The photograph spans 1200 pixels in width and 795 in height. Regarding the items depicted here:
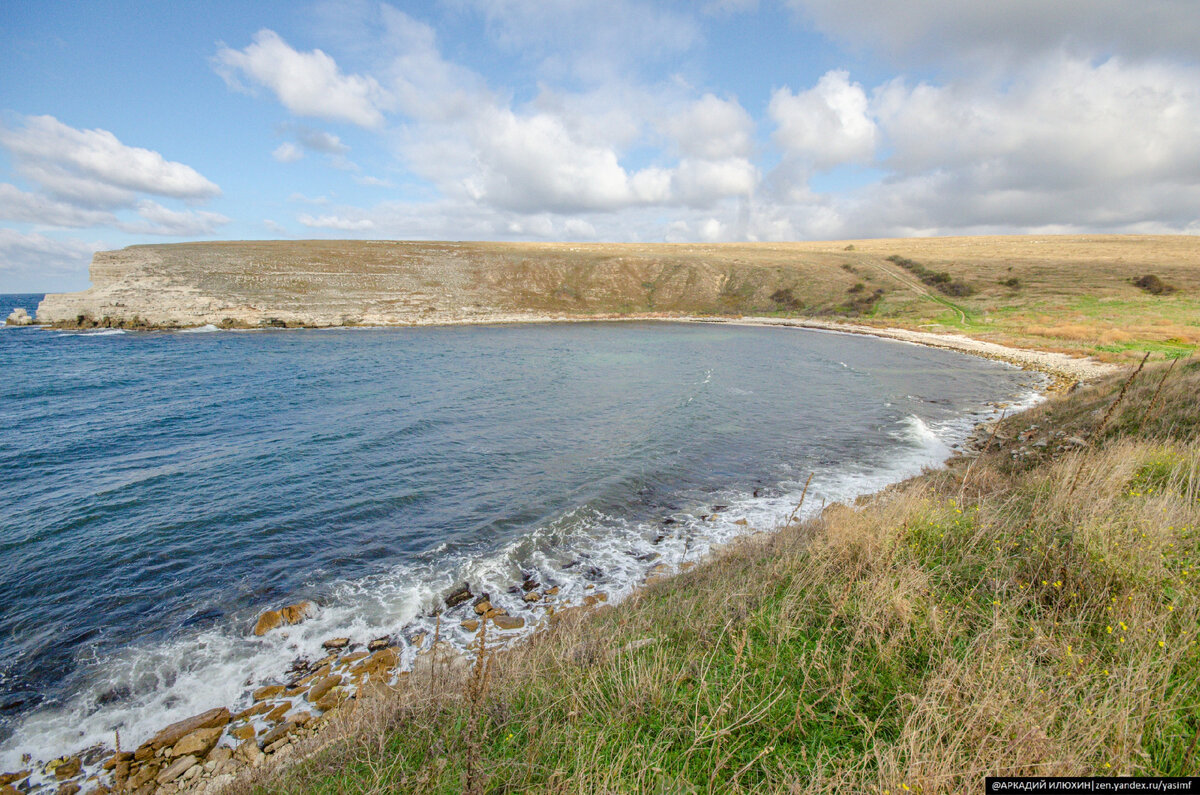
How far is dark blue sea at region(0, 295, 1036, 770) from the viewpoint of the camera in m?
8.51

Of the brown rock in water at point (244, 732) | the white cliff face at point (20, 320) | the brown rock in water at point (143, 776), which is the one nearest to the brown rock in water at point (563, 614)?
the brown rock in water at point (244, 732)

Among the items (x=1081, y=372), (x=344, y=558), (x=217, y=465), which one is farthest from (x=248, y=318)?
(x=1081, y=372)

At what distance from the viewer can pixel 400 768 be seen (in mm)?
4074

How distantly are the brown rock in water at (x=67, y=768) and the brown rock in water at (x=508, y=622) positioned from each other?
19.0ft

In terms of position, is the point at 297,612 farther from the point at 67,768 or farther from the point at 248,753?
the point at 67,768

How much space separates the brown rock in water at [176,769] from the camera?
626cm

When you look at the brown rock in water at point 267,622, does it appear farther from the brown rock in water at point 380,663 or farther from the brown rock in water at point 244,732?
the brown rock in water at point 380,663

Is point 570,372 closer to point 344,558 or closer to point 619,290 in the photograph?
point 344,558

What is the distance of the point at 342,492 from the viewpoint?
47.0 ft

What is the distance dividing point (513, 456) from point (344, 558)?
7183 millimetres

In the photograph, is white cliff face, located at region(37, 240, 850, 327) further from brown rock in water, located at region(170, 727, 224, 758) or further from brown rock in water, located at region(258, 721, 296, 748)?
brown rock in water, located at region(258, 721, 296, 748)

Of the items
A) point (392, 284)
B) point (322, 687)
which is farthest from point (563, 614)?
point (392, 284)

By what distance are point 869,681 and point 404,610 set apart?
27.7 ft

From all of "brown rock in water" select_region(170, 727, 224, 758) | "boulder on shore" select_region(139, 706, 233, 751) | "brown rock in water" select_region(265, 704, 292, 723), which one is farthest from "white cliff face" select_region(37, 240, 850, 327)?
"brown rock in water" select_region(170, 727, 224, 758)
